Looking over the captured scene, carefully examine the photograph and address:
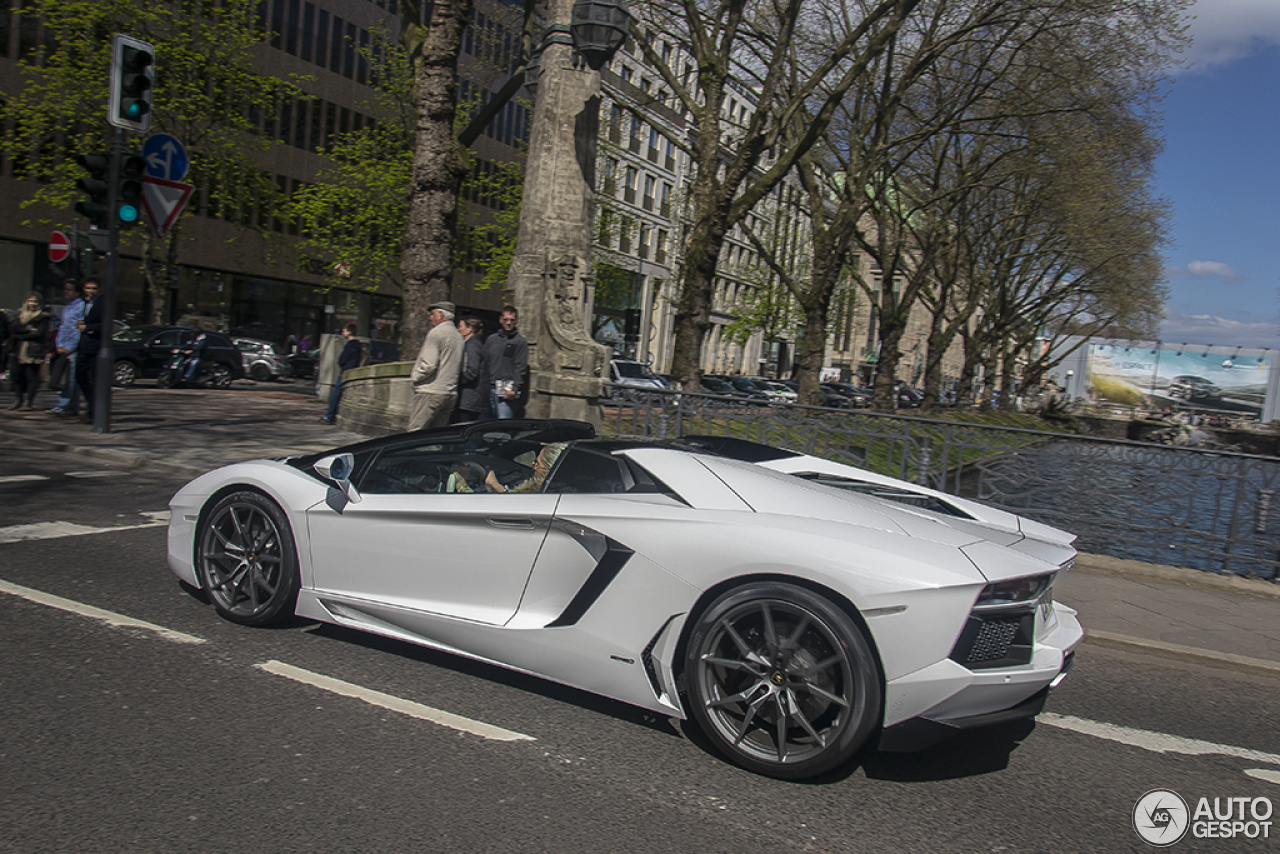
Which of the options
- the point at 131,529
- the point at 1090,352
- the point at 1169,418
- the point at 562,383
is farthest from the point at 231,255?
the point at 1169,418

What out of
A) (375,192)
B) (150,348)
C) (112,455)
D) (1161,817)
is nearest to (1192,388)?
(375,192)

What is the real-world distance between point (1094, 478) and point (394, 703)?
7990mm

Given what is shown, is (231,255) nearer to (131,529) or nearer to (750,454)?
(131,529)

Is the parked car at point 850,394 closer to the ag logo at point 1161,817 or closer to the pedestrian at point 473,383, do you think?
the pedestrian at point 473,383

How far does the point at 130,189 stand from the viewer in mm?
11359

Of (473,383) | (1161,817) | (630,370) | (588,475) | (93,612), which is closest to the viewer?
(1161,817)

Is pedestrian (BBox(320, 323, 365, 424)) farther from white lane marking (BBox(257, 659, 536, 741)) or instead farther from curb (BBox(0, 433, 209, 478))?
white lane marking (BBox(257, 659, 536, 741))

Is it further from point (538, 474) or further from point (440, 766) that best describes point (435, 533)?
point (440, 766)

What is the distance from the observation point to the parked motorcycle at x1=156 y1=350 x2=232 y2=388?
74.5ft

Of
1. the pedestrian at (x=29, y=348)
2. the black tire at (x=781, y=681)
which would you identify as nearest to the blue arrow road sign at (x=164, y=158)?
the pedestrian at (x=29, y=348)

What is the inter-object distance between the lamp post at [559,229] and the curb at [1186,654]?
7191 millimetres

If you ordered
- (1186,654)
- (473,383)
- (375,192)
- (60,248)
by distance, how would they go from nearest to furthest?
(1186,654), (473,383), (60,248), (375,192)

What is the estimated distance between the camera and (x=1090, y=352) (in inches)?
2685

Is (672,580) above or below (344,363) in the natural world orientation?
below
